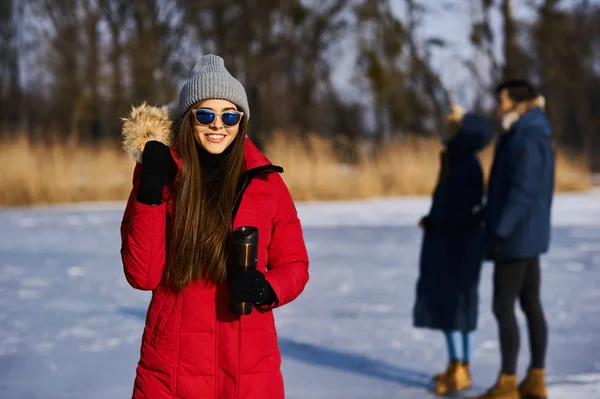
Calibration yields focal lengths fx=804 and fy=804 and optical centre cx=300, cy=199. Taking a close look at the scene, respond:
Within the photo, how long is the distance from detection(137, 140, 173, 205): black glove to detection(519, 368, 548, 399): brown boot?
2.44 m

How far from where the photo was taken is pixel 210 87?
2.03 m

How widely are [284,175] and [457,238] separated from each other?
1002cm

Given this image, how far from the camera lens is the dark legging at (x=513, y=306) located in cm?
364

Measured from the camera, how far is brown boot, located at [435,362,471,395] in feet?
12.5

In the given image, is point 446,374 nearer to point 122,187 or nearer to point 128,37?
point 122,187

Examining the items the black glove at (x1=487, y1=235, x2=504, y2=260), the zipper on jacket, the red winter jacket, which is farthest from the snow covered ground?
the zipper on jacket

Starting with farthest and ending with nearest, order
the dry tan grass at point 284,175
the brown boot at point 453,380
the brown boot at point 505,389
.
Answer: the dry tan grass at point 284,175
the brown boot at point 453,380
the brown boot at point 505,389

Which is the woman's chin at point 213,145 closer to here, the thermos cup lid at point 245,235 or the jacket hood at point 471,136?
the thermos cup lid at point 245,235

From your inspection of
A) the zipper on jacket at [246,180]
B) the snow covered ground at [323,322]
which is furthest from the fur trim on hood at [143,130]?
the snow covered ground at [323,322]

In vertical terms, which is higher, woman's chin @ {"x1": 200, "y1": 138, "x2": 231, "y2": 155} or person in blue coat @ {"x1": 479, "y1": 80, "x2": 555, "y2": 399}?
woman's chin @ {"x1": 200, "y1": 138, "x2": 231, "y2": 155}

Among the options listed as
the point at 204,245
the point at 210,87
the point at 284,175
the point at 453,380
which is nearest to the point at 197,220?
the point at 204,245

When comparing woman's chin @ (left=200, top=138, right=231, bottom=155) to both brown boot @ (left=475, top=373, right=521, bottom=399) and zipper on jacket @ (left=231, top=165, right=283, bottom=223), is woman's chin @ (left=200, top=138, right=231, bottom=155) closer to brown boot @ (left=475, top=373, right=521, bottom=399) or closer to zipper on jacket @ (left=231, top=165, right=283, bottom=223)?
zipper on jacket @ (left=231, top=165, right=283, bottom=223)

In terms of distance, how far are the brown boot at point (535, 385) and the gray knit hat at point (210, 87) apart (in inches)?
88.5

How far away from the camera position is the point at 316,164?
45.3 feet
